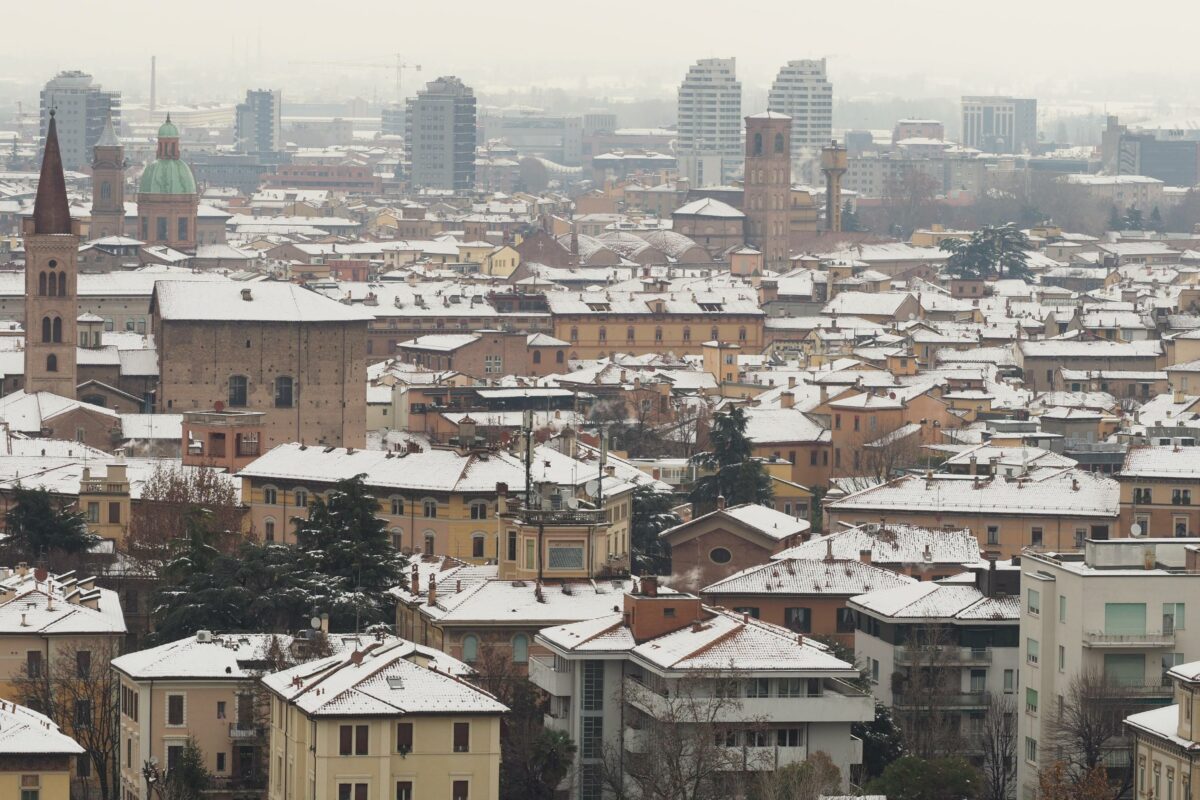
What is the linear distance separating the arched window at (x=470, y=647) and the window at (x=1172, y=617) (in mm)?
9167

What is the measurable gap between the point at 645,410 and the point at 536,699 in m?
44.3

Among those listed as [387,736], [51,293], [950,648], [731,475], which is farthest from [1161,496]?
[51,293]

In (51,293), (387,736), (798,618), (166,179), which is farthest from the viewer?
(166,179)

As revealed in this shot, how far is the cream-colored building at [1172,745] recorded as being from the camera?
40.3 m

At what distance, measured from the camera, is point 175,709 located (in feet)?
154

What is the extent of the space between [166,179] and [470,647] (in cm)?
9553

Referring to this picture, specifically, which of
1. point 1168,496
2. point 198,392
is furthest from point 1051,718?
point 198,392

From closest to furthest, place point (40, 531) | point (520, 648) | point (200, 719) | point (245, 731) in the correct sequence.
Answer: point (245, 731) < point (200, 719) < point (520, 648) < point (40, 531)

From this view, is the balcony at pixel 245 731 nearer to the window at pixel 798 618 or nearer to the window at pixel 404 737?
the window at pixel 404 737

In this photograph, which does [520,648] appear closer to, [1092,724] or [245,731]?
[245,731]

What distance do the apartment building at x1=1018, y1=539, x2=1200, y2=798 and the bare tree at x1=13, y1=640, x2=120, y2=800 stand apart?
11.1 metres

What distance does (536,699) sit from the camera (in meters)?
47.4

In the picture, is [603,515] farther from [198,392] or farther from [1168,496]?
[198,392]

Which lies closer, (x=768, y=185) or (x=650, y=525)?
(x=650, y=525)
